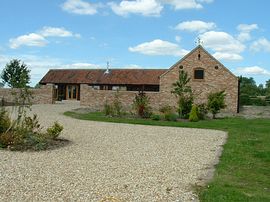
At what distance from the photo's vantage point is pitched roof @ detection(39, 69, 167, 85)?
45.5 metres

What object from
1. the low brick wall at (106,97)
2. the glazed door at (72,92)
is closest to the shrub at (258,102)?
the low brick wall at (106,97)

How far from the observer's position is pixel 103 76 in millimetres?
48469

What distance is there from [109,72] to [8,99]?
1367cm

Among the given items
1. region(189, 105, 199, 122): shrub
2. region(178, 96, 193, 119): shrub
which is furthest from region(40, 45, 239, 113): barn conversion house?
region(189, 105, 199, 122): shrub

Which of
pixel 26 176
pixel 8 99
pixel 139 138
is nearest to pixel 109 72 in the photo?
pixel 8 99

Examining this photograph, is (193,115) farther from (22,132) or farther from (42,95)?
(42,95)

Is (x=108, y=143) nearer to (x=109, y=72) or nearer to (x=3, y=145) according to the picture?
(x=3, y=145)

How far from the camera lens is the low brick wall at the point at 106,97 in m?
35.1

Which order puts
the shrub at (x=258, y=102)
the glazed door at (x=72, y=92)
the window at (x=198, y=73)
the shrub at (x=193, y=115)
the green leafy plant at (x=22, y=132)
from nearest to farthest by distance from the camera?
the green leafy plant at (x=22, y=132)
the shrub at (x=193, y=115)
the window at (x=198, y=73)
the shrub at (x=258, y=102)
the glazed door at (x=72, y=92)

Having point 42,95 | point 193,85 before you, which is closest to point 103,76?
point 42,95

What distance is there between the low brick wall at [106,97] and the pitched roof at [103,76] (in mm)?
8860

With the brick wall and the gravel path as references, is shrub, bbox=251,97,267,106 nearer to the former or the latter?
the brick wall

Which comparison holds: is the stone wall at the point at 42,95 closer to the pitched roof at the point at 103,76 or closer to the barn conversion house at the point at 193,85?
the barn conversion house at the point at 193,85

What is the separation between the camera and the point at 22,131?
12.2 meters
